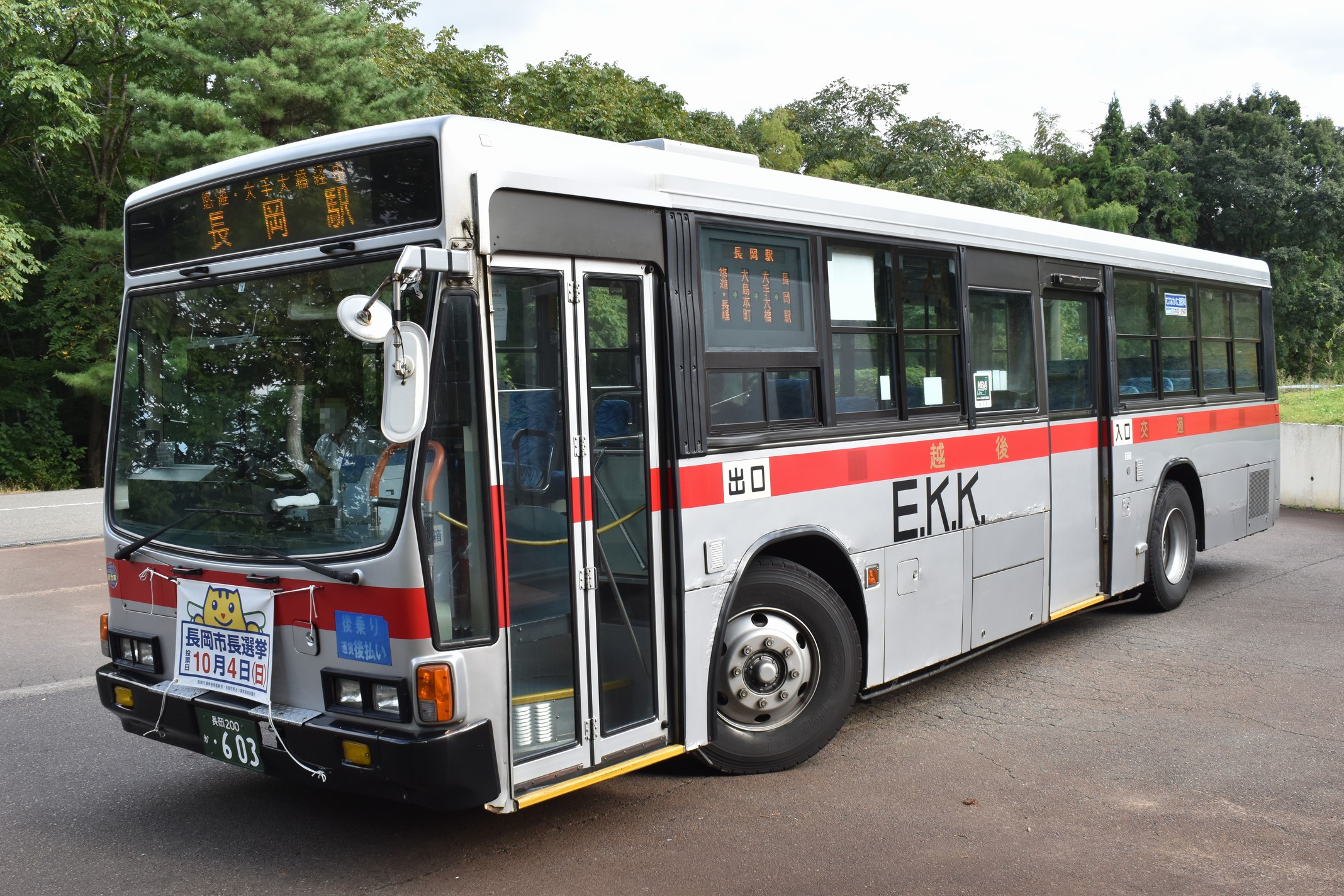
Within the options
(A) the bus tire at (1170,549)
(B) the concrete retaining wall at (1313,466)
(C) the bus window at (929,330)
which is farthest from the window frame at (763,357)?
(B) the concrete retaining wall at (1313,466)

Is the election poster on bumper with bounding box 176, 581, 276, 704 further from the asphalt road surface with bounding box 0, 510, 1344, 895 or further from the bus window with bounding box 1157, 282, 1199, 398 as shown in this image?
the bus window with bounding box 1157, 282, 1199, 398

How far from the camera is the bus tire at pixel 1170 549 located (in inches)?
341

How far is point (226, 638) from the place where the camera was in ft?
14.1

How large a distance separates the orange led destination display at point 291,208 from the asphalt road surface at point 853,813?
7.94ft

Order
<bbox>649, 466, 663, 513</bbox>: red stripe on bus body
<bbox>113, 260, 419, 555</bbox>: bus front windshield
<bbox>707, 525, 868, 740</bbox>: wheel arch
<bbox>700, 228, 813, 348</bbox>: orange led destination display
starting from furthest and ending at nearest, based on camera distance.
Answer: <bbox>707, 525, 868, 740</bbox>: wheel arch < <bbox>700, 228, 813, 348</bbox>: orange led destination display < <bbox>649, 466, 663, 513</bbox>: red stripe on bus body < <bbox>113, 260, 419, 555</bbox>: bus front windshield

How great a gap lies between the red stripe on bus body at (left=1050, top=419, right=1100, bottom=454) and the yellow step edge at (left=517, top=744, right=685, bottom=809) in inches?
152

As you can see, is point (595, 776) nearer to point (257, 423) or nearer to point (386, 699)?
point (386, 699)

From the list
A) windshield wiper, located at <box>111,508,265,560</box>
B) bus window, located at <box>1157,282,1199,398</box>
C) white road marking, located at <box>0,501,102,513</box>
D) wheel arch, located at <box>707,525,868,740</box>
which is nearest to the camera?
windshield wiper, located at <box>111,508,265,560</box>

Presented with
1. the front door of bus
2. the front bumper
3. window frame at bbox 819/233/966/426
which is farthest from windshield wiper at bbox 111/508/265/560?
window frame at bbox 819/233/966/426

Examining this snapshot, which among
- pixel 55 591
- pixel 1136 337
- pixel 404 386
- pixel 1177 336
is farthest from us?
pixel 55 591

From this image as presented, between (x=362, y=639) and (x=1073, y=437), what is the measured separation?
5334 millimetres

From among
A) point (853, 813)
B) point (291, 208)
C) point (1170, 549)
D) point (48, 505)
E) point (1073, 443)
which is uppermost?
point (291, 208)

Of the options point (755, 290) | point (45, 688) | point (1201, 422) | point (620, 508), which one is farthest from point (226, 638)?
point (1201, 422)

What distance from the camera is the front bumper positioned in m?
3.80
